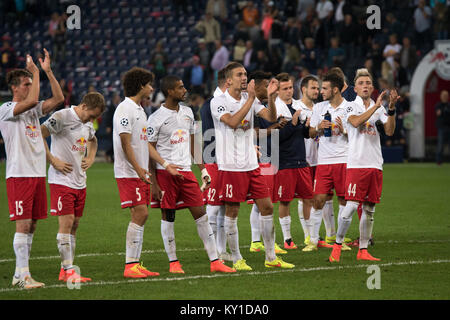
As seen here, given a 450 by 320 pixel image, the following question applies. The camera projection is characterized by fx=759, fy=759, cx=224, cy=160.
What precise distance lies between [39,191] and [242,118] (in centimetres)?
232

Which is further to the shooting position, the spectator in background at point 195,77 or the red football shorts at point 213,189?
the spectator in background at point 195,77

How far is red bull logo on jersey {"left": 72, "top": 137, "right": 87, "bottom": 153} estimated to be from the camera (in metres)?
8.30

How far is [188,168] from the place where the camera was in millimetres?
8680

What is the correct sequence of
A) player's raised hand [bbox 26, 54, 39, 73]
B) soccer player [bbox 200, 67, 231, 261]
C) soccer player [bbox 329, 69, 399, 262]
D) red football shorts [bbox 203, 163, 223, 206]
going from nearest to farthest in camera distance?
player's raised hand [bbox 26, 54, 39, 73]
soccer player [bbox 329, 69, 399, 262]
soccer player [bbox 200, 67, 231, 261]
red football shorts [bbox 203, 163, 223, 206]

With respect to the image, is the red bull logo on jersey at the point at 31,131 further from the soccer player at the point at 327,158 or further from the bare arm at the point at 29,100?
the soccer player at the point at 327,158

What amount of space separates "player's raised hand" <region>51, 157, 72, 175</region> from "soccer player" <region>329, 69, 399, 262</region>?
3.39m

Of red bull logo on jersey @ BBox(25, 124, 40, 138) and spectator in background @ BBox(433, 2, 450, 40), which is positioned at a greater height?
spectator in background @ BBox(433, 2, 450, 40)

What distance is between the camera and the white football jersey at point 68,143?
8.16 meters

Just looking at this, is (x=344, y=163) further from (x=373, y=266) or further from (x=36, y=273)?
(x=36, y=273)

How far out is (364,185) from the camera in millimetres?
9383

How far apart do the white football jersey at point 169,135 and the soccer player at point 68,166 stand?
24.7 inches

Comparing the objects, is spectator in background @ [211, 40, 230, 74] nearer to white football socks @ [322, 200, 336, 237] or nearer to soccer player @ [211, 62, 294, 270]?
white football socks @ [322, 200, 336, 237]

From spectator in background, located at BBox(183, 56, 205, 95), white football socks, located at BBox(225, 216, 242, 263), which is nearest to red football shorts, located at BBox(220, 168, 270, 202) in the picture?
white football socks, located at BBox(225, 216, 242, 263)

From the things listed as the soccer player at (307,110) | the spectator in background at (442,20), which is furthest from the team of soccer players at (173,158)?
the spectator in background at (442,20)
